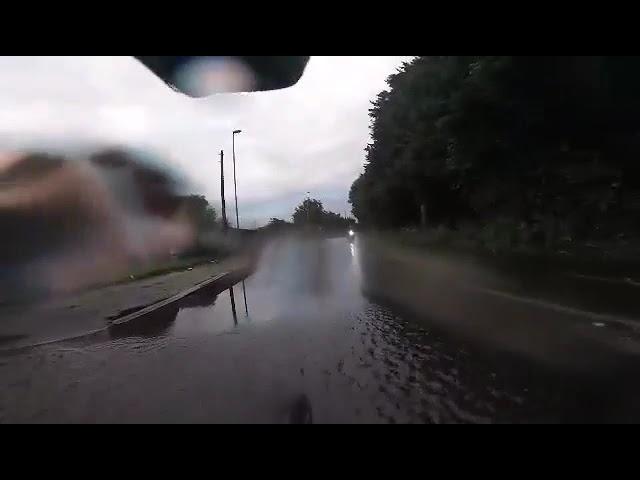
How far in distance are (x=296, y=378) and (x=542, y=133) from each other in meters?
7.89

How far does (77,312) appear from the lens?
9.47m

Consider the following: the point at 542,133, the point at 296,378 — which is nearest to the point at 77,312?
the point at 296,378

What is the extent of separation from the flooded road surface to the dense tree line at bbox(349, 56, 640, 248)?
4124 millimetres

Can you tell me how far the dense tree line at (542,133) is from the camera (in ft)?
24.9

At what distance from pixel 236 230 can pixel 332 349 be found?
2140 cm

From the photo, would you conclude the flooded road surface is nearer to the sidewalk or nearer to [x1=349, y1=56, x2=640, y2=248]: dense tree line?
the sidewalk

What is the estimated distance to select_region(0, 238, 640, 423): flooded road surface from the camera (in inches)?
147

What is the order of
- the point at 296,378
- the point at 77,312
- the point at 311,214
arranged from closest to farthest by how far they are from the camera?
the point at 296,378
the point at 77,312
the point at 311,214

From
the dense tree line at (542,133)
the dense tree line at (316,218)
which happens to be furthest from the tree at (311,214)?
the dense tree line at (542,133)

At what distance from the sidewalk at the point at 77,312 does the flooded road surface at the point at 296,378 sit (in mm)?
726

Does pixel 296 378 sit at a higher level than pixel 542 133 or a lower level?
lower

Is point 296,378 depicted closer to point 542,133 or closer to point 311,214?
point 542,133

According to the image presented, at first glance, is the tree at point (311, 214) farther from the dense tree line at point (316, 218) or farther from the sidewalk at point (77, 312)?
the sidewalk at point (77, 312)
